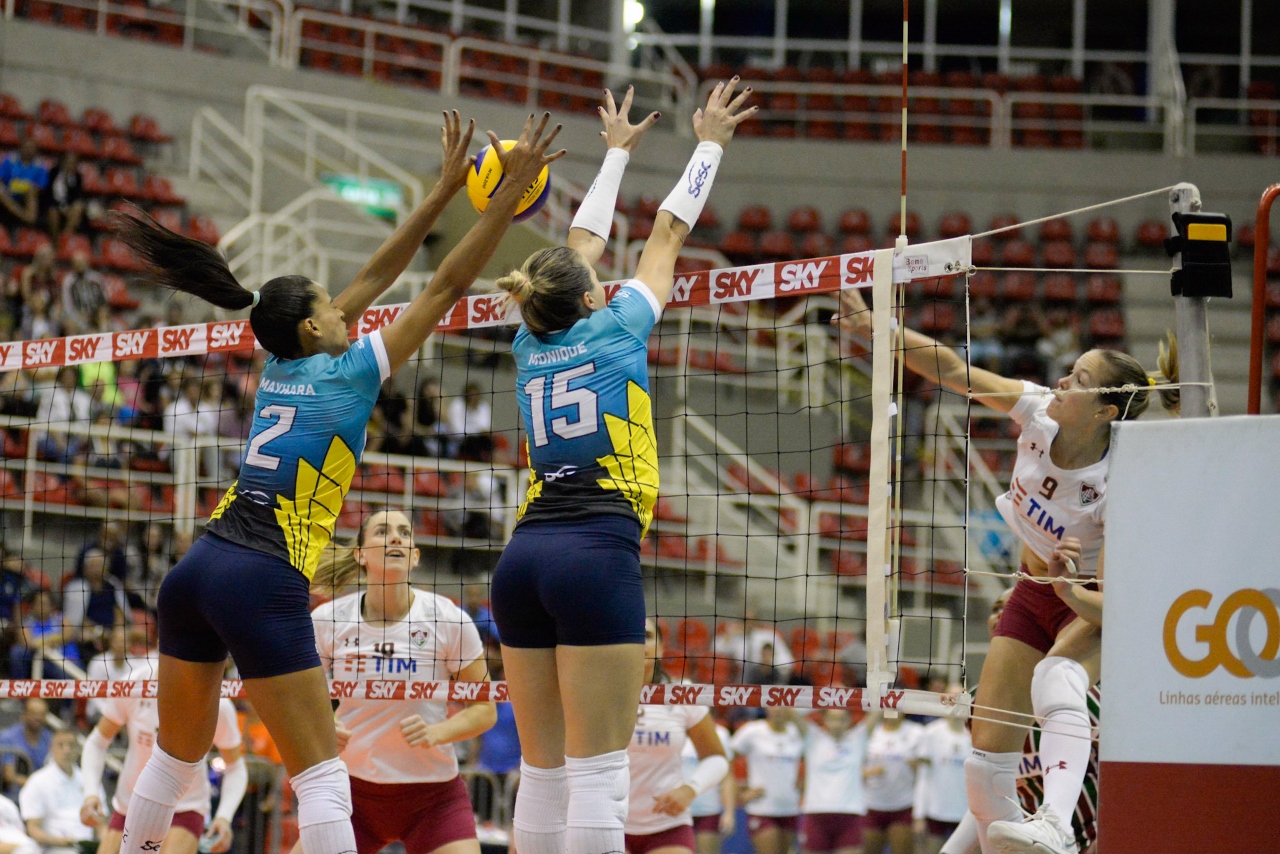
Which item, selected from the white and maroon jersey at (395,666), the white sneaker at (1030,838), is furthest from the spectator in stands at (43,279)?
the white sneaker at (1030,838)

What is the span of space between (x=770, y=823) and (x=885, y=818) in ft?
3.23

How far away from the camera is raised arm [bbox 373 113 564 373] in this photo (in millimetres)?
4855

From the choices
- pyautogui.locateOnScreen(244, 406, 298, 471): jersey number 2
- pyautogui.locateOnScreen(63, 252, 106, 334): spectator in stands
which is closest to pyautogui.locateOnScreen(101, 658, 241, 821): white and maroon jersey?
pyautogui.locateOnScreen(244, 406, 298, 471): jersey number 2

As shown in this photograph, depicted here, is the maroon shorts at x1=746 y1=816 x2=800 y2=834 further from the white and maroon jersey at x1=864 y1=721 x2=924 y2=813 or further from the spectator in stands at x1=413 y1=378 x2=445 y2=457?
the spectator in stands at x1=413 y1=378 x2=445 y2=457

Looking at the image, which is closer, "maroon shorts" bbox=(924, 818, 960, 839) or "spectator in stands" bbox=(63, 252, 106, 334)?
"maroon shorts" bbox=(924, 818, 960, 839)

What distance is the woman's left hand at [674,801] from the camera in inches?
283

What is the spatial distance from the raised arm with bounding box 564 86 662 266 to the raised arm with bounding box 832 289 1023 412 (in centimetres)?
102

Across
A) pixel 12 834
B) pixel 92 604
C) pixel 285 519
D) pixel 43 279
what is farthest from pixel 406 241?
pixel 43 279

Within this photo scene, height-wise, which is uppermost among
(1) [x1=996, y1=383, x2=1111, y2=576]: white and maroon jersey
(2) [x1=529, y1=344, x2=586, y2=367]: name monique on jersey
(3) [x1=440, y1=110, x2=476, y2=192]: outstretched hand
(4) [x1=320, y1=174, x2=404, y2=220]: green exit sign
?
(4) [x1=320, y1=174, x2=404, y2=220]: green exit sign

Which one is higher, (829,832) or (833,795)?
(833,795)

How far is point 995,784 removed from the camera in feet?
18.5

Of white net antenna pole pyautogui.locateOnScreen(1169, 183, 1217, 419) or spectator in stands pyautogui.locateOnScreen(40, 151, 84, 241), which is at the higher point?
spectator in stands pyautogui.locateOnScreen(40, 151, 84, 241)

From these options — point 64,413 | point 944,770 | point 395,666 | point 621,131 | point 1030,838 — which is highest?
point 621,131

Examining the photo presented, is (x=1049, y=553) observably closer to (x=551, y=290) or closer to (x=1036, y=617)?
(x=1036, y=617)
